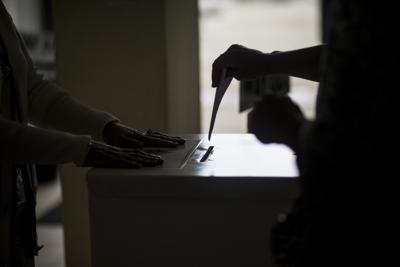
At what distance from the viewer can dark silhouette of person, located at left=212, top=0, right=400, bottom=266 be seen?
44cm

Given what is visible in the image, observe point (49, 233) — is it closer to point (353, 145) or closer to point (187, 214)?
point (187, 214)

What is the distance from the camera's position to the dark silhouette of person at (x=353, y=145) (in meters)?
0.44

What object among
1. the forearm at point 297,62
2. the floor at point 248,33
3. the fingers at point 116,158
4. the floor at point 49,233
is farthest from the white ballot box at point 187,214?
the floor at point 248,33

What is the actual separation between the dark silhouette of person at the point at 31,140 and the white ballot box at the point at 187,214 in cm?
7

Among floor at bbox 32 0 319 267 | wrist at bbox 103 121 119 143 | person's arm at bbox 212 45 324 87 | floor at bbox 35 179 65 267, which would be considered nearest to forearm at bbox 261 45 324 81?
person's arm at bbox 212 45 324 87

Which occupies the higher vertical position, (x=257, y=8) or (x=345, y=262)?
(x=257, y=8)

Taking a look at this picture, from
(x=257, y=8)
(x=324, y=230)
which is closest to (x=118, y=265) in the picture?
(x=324, y=230)

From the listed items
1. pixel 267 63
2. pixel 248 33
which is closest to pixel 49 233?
pixel 248 33

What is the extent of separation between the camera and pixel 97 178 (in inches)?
Answer: 32.2

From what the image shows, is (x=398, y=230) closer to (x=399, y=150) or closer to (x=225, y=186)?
(x=399, y=150)

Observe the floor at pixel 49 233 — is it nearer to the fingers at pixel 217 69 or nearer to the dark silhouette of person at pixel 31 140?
the dark silhouette of person at pixel 31 140

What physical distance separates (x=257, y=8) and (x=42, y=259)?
1810mm

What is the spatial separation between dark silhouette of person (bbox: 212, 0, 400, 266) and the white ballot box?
0.87 ft

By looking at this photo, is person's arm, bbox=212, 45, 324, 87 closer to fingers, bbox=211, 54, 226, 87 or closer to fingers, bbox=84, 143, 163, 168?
fingers, bbox=211, 54, 226, 87
